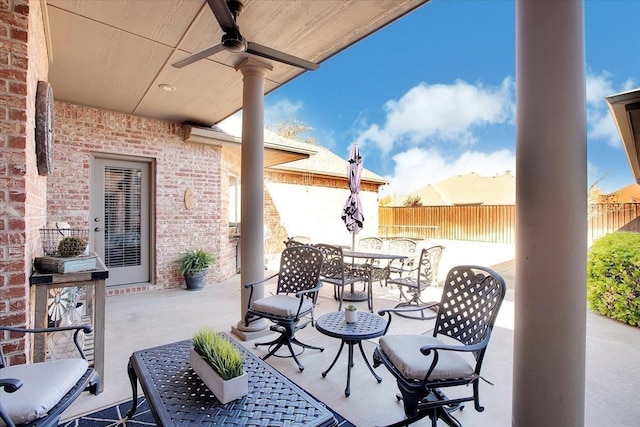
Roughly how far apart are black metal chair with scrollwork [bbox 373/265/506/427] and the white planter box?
2.99 ft

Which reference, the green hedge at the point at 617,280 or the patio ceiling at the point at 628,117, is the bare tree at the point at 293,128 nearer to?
the patio ceiling at the point at 628,117

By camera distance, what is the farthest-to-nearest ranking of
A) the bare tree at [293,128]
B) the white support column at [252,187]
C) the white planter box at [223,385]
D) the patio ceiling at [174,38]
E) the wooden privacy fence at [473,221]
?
the bare tree at [293,128], the wooden privacy fence at [473,221], the white support column at [252,187], the patio ceiling at [174,38], the white planter box at [223,385]

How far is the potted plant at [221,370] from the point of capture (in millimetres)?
1578

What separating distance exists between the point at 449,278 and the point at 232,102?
13.7ft

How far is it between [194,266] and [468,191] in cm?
2297

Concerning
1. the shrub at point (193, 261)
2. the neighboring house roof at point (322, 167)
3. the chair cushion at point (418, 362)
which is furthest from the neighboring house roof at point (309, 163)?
the chair cushion at point (418, 362)

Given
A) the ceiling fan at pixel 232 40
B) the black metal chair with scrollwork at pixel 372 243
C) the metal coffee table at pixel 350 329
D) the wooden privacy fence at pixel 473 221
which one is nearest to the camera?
the ceiling fan at pixel 232 40

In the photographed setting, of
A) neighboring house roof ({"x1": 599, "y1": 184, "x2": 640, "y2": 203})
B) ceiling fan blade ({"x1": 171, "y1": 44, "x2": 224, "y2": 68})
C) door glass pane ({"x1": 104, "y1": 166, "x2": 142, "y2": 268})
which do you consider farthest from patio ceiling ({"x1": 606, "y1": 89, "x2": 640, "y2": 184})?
neighboring house roof ({"x1": 599, "y1": 184, "x2": 640, "y2": 203})

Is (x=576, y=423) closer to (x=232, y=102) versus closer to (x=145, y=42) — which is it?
(x=145, y=42)

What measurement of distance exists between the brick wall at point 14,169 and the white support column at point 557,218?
3.03 metres

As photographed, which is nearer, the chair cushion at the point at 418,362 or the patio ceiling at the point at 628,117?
the chair cushion at the point at 418,362

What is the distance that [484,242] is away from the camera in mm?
13383

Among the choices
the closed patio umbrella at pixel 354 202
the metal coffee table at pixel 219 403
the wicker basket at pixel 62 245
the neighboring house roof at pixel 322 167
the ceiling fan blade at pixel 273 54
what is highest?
the neighboring house roof at pixel 322 167

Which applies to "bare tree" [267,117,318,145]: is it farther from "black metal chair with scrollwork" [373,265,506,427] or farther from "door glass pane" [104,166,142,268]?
"black metal chair with scrollwork" [373,265,506,427]
